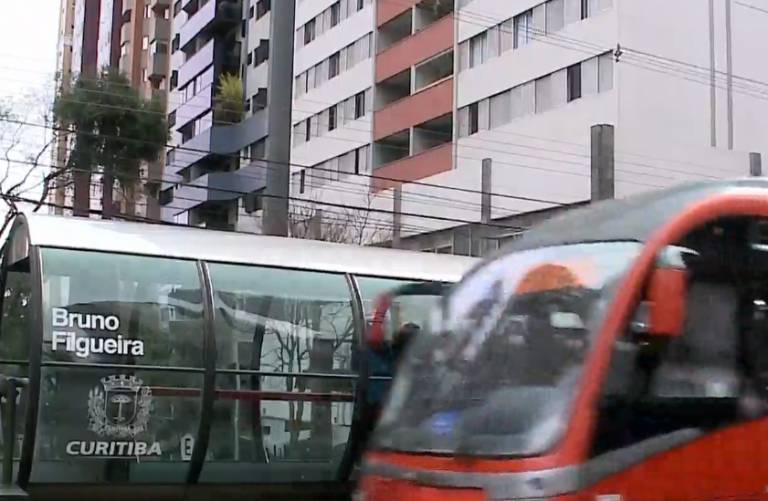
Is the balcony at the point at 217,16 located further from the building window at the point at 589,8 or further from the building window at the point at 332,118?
the building window at the point at 589,8

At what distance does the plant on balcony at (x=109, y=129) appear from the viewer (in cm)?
4066

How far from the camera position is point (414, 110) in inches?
1618

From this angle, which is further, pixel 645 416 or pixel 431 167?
pixel 431 167

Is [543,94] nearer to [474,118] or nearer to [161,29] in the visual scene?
[474,118]

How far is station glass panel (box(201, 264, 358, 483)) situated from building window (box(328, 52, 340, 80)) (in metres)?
38.7

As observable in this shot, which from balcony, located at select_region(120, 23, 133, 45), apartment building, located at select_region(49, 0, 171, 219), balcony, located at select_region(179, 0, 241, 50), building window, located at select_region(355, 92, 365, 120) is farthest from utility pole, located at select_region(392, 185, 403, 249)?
balcony, located at select_region(120, 23, 133, 45)

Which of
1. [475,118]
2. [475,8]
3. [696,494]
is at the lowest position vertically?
[696,494]

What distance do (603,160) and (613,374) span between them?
2392 cm


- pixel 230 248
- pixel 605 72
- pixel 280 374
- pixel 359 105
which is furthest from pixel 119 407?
pixel 359 105

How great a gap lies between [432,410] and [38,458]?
4401 millimetres

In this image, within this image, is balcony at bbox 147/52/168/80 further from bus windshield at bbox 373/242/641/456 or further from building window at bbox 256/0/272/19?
bus windshield at bbox 373/242/641/456

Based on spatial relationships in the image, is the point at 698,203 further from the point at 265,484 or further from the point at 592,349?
the point at 265,484

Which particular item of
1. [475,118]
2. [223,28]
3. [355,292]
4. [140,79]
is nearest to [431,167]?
[475,118]

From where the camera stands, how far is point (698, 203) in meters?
6.12
